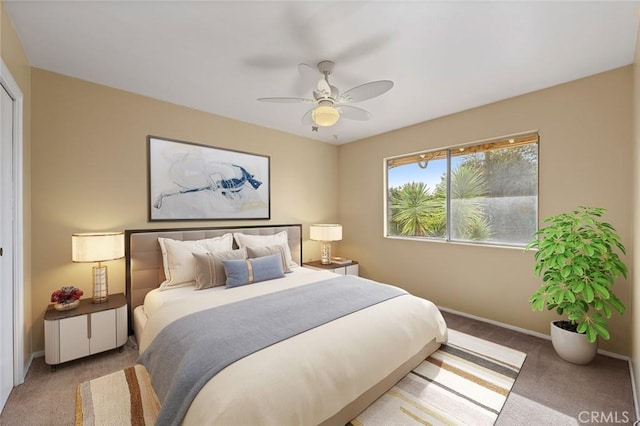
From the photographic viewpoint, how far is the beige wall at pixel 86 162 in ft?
8.03

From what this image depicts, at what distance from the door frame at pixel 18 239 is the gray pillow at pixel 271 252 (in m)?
1.83

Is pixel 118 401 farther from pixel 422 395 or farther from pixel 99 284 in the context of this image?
pixel 422 395

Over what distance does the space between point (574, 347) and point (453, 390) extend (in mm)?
1228

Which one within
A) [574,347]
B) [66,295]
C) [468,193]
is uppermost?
[468,193]

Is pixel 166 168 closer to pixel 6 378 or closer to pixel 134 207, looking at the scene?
pixel 134 207

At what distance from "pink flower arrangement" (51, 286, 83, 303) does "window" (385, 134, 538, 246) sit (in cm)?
384

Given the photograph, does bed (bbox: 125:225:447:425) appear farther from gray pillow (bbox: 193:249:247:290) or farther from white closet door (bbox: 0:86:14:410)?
white closet door (bbox: 0:86:14:410)

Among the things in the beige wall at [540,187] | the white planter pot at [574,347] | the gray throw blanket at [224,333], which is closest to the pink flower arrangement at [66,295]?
the gray throw blanket at [224,333]

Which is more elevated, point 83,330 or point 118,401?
point 83,330

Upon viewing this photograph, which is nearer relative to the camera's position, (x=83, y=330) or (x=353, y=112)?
(x=83, y=330)

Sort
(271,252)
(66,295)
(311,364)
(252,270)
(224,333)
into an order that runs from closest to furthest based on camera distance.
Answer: (311,364), (224,333), (66,295), (252,270), (271,252)

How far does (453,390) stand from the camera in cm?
201

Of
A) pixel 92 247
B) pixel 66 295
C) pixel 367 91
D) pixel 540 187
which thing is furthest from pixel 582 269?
pixel 66 295

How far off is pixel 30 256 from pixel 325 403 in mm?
2797
